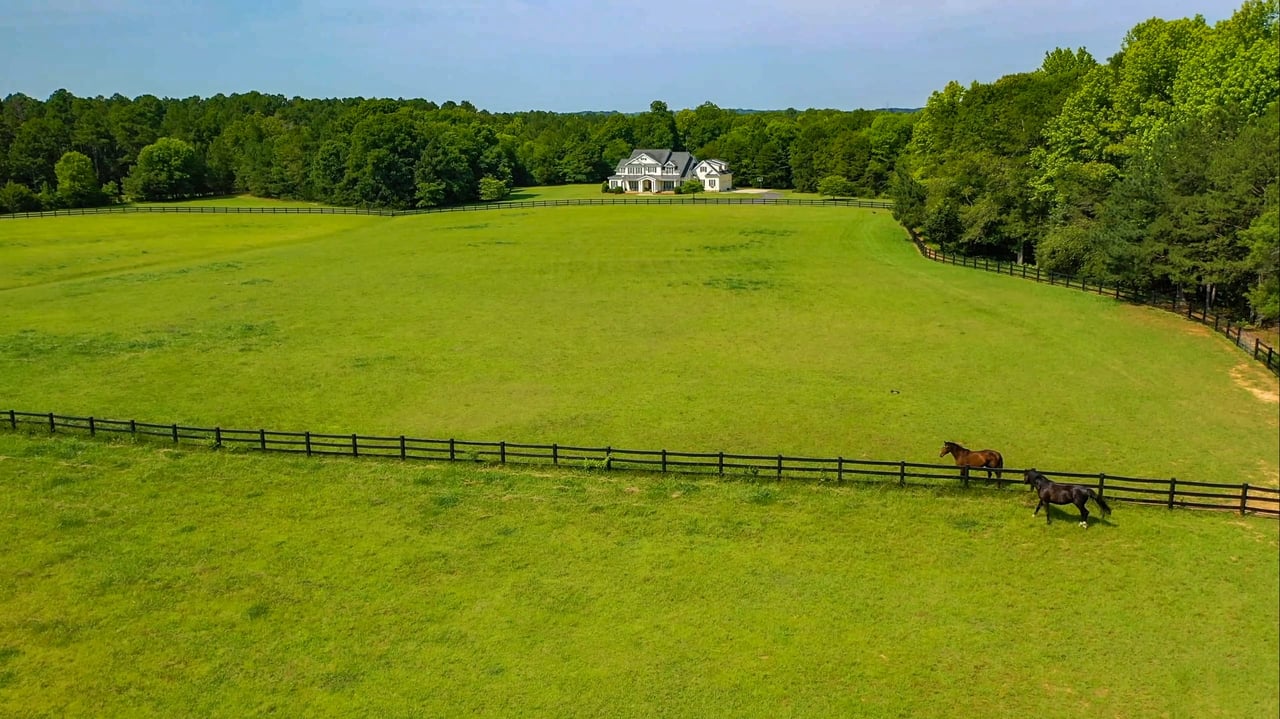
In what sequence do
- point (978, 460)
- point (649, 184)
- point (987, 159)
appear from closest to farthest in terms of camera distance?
point (978, 460)
point (987, 159)
point (649, 184)

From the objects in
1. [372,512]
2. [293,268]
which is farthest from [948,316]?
[293,268]

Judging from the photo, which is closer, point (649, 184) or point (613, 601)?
point (613, 601)

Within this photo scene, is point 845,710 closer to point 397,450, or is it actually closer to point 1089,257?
point 397,450

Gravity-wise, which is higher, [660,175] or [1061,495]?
[660,175]

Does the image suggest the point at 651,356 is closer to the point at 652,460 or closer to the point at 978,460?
the point at 652,460

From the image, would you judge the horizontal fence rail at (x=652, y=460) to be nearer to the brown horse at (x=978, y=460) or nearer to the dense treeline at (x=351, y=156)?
the brown horse at (x=978, y=460)

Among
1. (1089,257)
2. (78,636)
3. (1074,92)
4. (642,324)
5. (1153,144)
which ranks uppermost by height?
(1074,92)

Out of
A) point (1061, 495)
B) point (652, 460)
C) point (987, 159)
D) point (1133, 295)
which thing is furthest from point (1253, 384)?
point (987, 159)
